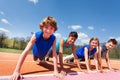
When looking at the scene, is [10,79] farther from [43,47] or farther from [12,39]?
[12,39]

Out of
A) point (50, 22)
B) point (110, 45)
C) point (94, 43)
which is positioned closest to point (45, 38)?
point (50, 22)

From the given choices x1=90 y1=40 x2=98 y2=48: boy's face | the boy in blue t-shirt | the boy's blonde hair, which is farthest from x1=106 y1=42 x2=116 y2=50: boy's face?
the boy's blonde hair

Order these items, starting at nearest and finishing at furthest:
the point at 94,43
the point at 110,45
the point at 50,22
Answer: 1. the point at 50,22
2. the point at 94,43
3. the point at 110,45

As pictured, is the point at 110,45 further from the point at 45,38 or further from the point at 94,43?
the point at 45,38

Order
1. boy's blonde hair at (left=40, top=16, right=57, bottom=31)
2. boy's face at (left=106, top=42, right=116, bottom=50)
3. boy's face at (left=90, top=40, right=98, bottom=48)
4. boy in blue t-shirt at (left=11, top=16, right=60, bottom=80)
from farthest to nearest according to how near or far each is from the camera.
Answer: boy's face at (left=106, top=42, right=116, bottom=50) < boy's face at (left=90, top=40, right=98, bottom=48) < boy's blonde hair at (left=40, top=16, right=57, bottom=31) < boy in blue t-shirt at (left=11, top=16, right=60, bottom=80)

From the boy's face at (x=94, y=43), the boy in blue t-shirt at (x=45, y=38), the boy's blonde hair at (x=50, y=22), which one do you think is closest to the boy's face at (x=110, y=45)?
the boy's face at (x=94, y=43)

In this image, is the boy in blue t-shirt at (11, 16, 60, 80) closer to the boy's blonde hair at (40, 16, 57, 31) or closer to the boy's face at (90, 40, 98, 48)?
the boy's blonde hair at (40, 16, 57, 31)

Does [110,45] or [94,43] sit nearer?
[94,43]

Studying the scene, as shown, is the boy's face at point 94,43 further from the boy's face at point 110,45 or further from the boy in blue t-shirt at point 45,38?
the boy in blue t-shirt at point 45,38

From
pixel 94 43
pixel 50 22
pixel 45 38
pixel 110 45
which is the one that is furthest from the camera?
pixel 110 45

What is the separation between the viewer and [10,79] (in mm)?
3107

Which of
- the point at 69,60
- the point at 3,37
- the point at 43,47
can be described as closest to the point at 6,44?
the point at 3,37

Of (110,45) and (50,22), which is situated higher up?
(50,22)

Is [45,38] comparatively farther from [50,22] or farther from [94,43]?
[94,43]
